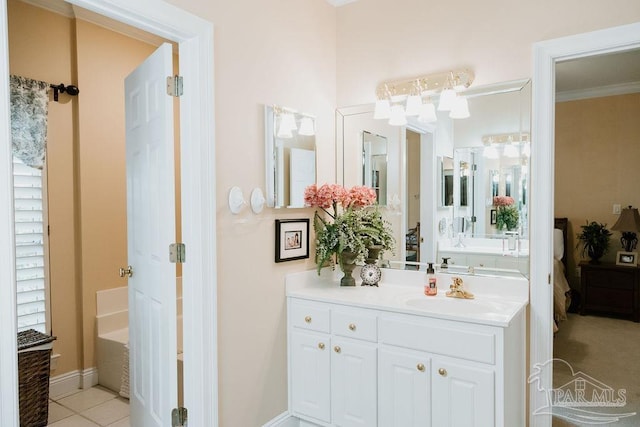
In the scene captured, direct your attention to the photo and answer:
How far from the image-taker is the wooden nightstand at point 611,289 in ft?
16.3

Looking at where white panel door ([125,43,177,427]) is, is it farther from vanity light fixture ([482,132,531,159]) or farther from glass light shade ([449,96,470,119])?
vanity light fixture ([482,132,531,159])

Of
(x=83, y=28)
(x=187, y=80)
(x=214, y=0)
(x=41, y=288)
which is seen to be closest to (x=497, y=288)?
(x=187, y=80)

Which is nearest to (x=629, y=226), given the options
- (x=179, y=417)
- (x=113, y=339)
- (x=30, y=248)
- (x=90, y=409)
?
(x=179, y=417)

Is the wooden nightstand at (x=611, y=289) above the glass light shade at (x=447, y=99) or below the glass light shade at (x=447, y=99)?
below

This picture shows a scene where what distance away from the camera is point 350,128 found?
2.92m

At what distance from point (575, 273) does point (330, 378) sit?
15.4 feet

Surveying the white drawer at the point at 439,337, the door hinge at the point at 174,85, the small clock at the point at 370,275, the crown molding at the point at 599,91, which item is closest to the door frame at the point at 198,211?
the door hinge at the point at 174,85

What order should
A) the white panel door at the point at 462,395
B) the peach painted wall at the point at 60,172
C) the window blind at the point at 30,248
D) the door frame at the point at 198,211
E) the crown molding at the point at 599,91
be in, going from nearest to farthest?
1. the white panel door at the point at 462,395
2. the door frame at the point at 198,211
3. the window blind at the point at 30,248
4. the peach painted wall at the point at 60,172
5. the crown molding at the point at 599,91

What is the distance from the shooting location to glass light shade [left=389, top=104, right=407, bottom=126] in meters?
2.68

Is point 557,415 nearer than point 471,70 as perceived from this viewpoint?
No

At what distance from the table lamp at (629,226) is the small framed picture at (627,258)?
0.09 metres

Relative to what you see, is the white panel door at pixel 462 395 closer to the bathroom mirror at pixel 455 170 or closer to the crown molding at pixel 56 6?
the bathroom mirror at pixel 455 170

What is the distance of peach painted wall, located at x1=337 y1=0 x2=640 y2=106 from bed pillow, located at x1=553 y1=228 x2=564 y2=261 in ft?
10.7

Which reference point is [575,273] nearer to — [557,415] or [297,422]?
[557,415]
